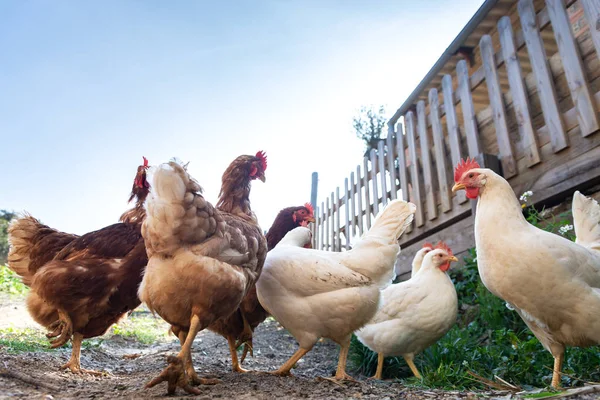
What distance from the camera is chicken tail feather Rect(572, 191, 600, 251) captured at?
2809 mm

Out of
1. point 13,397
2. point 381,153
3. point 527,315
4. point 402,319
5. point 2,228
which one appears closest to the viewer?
point 13,397

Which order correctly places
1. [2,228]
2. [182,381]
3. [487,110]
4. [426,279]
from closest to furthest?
[182,381] → [426,279] → [487,110] → [2,228]

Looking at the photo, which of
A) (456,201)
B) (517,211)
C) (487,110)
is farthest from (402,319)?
(487,110)

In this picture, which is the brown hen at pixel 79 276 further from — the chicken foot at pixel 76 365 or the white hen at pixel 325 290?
the white hen at pixel 325 290

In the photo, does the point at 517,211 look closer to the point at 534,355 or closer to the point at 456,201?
the point at 534,355

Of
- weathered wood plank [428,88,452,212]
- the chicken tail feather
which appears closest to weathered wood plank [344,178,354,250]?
weathered wood plank [428,88,452,212]

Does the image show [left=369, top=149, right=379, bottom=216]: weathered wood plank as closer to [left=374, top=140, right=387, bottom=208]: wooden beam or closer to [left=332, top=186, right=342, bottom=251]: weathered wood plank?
[left=374, top=140, right=387, bottom=208]: wooden beam

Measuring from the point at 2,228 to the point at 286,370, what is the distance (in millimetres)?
13015

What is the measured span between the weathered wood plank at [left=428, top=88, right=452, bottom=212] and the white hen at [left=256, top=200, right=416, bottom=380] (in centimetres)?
193

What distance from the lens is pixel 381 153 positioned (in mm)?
6324

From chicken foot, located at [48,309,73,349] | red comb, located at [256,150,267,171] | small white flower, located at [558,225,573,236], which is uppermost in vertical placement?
red comb, located at [256,150,267,171]

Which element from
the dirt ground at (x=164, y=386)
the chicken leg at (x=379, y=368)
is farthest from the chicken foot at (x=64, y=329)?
the chicken leg at (x=379, y=368)

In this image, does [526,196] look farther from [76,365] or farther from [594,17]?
[76,365]

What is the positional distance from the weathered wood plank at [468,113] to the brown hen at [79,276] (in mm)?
3532
